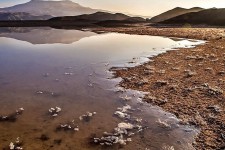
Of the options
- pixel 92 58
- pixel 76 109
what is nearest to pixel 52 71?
pixel 92 58

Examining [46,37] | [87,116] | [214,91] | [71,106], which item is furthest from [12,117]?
[46,37]

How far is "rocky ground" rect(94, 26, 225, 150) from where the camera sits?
9984 millimetres

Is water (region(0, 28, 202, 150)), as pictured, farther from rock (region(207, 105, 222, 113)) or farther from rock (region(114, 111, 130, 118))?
rock (region(207, 105, 222, 113))

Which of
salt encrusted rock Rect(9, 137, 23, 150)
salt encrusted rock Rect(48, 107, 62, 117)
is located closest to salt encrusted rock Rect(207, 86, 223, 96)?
salt encrusted rock Rect(48, 107, 62, 117)

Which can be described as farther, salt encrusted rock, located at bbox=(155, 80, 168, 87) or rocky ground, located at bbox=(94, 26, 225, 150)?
salt encrusted rock, located at bbox=(155, 80, 168, 87)

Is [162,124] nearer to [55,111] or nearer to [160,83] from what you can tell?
[55,111]

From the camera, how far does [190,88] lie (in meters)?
14.1

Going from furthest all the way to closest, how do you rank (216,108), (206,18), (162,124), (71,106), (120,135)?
1. (206,18)
2. (71,106)
3. (216,108)
4. (162,124)
5. (120,135)

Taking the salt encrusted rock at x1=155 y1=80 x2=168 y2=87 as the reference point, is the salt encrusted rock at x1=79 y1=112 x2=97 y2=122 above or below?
below

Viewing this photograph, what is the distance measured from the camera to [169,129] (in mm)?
9984

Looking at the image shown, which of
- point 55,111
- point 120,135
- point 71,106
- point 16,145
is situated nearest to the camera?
point 16,145

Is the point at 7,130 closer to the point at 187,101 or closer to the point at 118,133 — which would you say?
the point at 118,133

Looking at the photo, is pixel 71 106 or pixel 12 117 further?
pixel 71 106

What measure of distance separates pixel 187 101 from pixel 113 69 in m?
7.64
